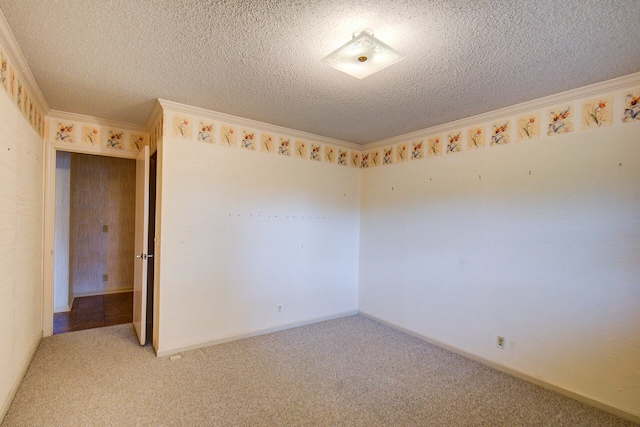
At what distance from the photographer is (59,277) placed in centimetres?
439

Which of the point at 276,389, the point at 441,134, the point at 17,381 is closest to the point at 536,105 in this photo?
the point at 441,134

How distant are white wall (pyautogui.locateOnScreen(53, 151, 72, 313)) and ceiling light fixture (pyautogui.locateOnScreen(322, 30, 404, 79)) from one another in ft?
14.5

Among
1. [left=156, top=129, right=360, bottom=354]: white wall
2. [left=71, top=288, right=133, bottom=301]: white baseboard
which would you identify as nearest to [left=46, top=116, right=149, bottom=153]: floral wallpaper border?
[left=156, top=129, right=360, bottom=354]: white wall

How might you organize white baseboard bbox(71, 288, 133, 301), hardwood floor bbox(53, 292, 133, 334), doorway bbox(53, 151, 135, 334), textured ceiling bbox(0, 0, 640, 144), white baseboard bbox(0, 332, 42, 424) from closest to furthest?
1. textured ceiling bbox(0, 0, 640, 144)
2. white baseboard bbox(0, 332, 42, 424)
3. hardwood floor bbox(53, 292, 133, 334)
4. doorway bbox(53, 151, 135, 334)
5. white baseboard bbox(71, 288, 133, 301)

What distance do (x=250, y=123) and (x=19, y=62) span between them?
1.83 m

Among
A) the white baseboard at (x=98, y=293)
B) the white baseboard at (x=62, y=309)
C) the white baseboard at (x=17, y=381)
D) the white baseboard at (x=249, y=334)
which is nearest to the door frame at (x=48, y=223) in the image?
the white baseboard at (x=17, y=381)

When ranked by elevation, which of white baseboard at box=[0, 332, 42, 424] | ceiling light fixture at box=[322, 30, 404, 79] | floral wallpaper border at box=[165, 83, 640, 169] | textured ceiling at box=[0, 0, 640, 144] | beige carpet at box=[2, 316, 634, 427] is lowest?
beige carpet at box=[2, 316, 634, 427]

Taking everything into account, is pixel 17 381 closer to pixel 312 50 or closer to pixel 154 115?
pixel 154 115

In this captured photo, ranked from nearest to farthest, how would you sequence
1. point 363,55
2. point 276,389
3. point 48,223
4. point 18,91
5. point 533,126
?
Answer: point 363,55 → point 18,91 → point 276,389 → point 533,126 → point 48,223

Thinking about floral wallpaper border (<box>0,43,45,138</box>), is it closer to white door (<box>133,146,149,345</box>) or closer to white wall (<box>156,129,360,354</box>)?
white door (<box>133,146,149,345</box>)

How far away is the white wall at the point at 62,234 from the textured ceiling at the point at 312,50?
1.97 m

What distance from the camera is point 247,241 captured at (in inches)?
135

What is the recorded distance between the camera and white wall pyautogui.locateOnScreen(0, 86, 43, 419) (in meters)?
1.92

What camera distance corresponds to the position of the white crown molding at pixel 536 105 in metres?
2.21
